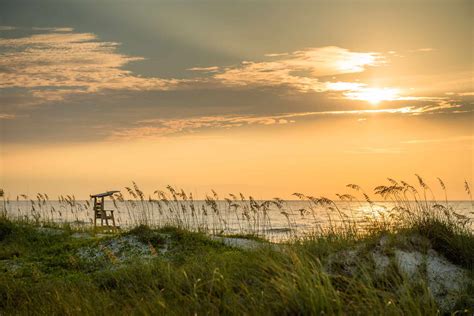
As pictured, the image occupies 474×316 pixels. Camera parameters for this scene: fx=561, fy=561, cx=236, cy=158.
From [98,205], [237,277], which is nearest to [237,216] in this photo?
[98,205]

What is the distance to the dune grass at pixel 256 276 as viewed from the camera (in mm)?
6699

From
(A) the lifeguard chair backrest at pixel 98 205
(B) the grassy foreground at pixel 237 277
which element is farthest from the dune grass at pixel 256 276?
(A) the lifeguard chair backrest at pixel 98 205

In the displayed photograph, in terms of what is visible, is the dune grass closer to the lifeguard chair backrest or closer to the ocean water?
the ocean water

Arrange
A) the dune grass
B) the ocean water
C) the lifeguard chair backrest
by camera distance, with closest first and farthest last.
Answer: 1. the dune grass
2. the ocean water
3. the lifeguard chair backrest

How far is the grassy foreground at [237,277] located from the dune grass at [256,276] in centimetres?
2

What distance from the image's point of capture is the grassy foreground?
6.70 meters

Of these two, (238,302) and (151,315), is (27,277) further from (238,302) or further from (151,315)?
(238,302)

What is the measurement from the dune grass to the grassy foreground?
22 millimetres

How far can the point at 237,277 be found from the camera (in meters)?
8.94

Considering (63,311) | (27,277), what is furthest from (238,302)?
(27,277)

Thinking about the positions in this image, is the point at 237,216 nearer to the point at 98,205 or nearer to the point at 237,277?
the point at 98,205

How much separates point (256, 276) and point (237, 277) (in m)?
0.35

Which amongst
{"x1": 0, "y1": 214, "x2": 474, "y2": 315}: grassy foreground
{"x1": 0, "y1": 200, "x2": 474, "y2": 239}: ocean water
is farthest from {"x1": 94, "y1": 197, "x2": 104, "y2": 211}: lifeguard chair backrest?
{"x1": 0, "y1": 214, "x2": 474, "y2": 315}: grassy foreground

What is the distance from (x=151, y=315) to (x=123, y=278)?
12.7 ft
